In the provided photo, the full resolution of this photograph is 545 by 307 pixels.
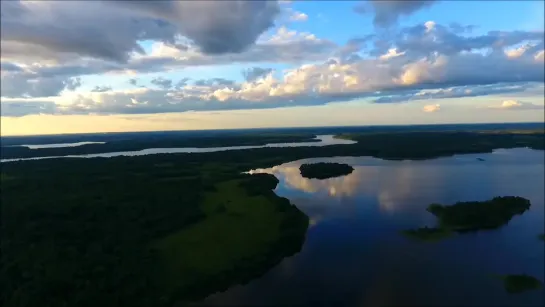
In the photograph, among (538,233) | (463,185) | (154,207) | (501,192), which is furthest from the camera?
(463,185)

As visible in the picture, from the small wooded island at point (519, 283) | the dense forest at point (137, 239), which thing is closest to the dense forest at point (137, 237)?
the dense forest at point (137, 239)

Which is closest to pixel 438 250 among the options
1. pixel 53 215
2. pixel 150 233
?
pixel 150 233

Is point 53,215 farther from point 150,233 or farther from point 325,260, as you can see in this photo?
point 325,260

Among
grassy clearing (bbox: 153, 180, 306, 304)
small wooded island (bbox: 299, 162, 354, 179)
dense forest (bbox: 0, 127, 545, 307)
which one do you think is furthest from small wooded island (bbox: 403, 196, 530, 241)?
small wooded island (bbox: 299, 162, 354, 179)

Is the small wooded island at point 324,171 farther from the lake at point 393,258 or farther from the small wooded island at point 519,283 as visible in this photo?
the small wooded island at point 519,283

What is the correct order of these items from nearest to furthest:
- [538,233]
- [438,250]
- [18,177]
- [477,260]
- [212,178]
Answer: [477,260]
[438,250]
[538,233]
[212,178]
[18,177]

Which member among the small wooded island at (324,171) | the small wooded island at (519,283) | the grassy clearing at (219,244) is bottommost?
the small wooded island at (519,283)
